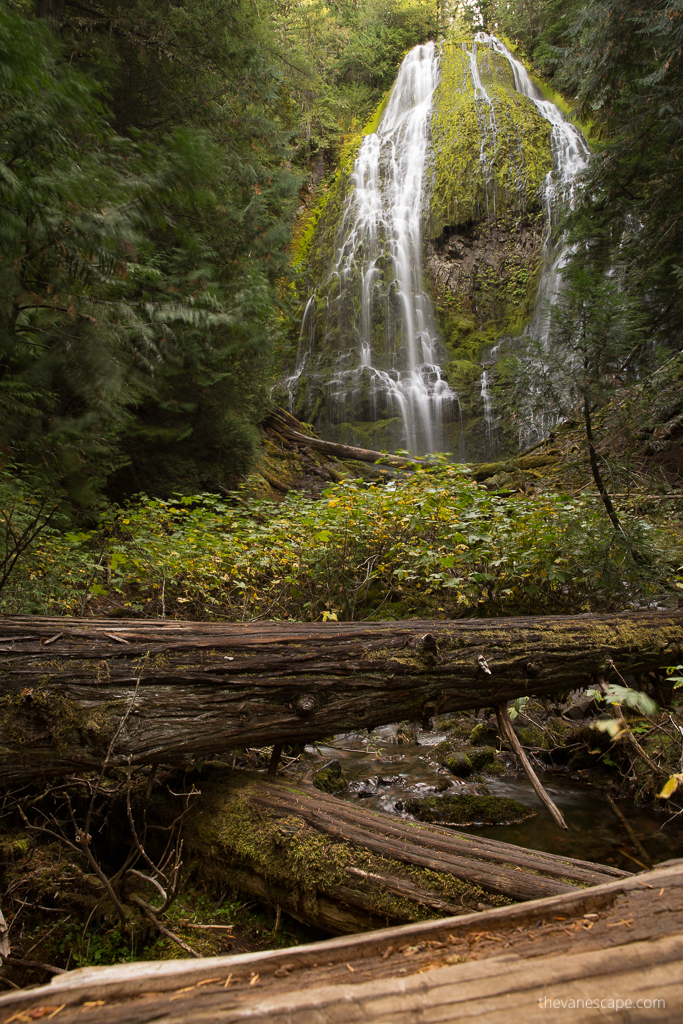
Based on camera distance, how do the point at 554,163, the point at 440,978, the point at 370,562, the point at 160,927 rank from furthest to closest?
1. the point at 554,163
2. the point at 370,562
3. the point at 160,927
4. the point at 440,978

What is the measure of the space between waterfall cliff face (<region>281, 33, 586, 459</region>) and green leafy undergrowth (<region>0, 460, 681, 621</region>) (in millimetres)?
9786

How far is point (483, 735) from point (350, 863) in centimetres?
320

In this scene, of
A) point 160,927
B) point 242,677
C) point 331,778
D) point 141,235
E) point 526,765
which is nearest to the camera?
point 160,927

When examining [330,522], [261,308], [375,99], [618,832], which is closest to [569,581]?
[618,832]

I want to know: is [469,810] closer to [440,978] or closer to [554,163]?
[440,978]

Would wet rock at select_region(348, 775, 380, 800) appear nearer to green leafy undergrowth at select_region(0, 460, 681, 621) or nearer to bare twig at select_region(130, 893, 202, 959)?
green leafy undergrowth at select_region(0, 460, 681, 621)

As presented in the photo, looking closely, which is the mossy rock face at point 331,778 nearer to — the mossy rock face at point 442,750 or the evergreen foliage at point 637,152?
the mossy rock face at point 442,750

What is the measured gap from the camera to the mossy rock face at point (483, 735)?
505cm

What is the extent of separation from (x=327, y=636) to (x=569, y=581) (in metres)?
2.74

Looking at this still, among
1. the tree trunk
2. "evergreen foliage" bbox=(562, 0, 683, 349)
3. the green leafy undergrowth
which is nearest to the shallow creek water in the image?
the green leafy undergrowth

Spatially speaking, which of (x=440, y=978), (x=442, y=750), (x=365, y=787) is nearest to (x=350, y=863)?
(x=440, y=978)

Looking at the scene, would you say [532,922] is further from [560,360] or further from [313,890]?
[560,360]

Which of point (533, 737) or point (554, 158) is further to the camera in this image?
point (554, 158)

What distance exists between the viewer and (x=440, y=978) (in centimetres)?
108
